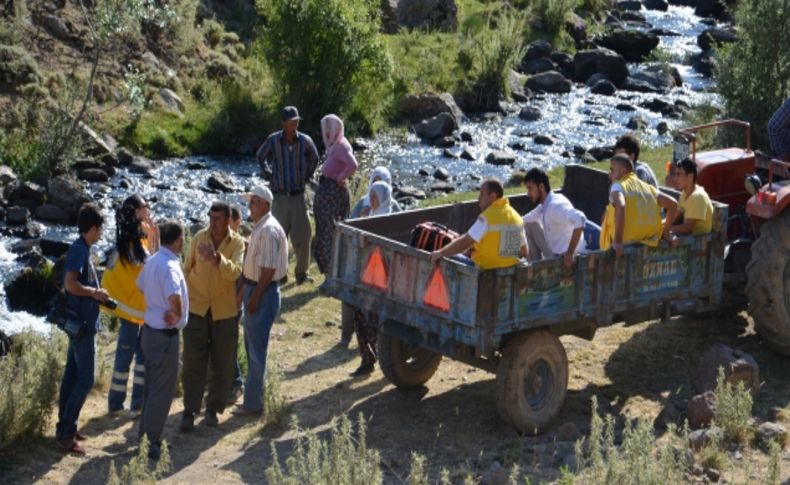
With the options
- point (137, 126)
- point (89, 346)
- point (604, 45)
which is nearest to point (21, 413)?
point (89, 346)

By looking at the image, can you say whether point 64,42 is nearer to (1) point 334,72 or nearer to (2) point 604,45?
(1) point 334,72

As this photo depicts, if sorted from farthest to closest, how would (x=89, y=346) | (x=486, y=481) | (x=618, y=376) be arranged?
(x=618, y=376) < (x=89, y=346) < (x=486, y=481)

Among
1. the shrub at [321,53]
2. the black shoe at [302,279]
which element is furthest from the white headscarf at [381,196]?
the shrub at [321,53]

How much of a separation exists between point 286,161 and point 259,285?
3.81m

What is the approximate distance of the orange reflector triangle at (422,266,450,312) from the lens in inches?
374

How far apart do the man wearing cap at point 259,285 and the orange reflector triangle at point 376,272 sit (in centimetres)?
64

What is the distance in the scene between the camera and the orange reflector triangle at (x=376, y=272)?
32.7ft

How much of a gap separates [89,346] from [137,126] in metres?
14.9

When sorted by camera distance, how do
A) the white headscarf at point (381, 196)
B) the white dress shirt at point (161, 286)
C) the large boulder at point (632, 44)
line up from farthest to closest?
1. the large boulder at point (632, 44)
2. the white headscarf at point (381, 196)
3. the white dress shirt at point (161, 286)

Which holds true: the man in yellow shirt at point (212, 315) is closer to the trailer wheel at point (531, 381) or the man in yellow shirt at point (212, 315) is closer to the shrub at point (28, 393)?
the shrub at point (28, 393)

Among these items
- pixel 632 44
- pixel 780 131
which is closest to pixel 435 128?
pixel 632 44

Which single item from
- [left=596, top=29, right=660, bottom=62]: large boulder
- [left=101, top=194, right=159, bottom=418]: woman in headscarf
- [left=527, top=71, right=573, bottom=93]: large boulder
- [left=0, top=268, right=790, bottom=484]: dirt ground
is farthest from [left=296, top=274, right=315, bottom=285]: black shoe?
[left=596, top=29, right=660, bottom=62]: large boulder

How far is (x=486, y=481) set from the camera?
8.98 metres

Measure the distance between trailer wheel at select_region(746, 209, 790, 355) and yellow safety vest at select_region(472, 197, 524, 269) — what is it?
7.91ft
